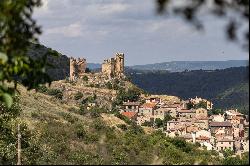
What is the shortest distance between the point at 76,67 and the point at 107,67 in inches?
281

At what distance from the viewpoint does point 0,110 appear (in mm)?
30828

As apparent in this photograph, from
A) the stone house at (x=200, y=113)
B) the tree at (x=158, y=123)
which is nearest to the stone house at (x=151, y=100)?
the stone house at (x=200, y=113)

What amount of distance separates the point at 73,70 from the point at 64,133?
7985 centimetres

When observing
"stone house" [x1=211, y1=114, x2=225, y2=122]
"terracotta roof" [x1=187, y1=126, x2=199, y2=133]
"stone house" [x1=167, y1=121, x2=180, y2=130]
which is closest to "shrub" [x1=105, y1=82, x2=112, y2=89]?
"stone house" [x1=167, y1=121, x2=180, y2=130]

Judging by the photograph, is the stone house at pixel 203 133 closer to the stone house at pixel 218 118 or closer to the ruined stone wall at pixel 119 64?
the stone house at pixel 218 118

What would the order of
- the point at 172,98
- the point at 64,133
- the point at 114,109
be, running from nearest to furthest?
the point at 64,133
the point at 114,109
the point at 172,98

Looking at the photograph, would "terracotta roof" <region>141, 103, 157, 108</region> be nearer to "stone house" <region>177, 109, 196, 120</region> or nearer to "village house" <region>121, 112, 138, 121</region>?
"village house" <region>121, 112, 138, 121</region>

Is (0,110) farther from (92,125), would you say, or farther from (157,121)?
(157,121)

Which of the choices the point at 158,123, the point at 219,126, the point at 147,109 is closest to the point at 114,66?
the point at 147,109

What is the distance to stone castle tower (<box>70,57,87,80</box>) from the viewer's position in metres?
121

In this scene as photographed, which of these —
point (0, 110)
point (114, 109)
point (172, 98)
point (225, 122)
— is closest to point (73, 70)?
point (114, 109)

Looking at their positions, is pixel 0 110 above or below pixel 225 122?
above

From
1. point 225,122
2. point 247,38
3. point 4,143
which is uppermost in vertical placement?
point 247,38

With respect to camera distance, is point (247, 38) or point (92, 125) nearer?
point (247, 38)
